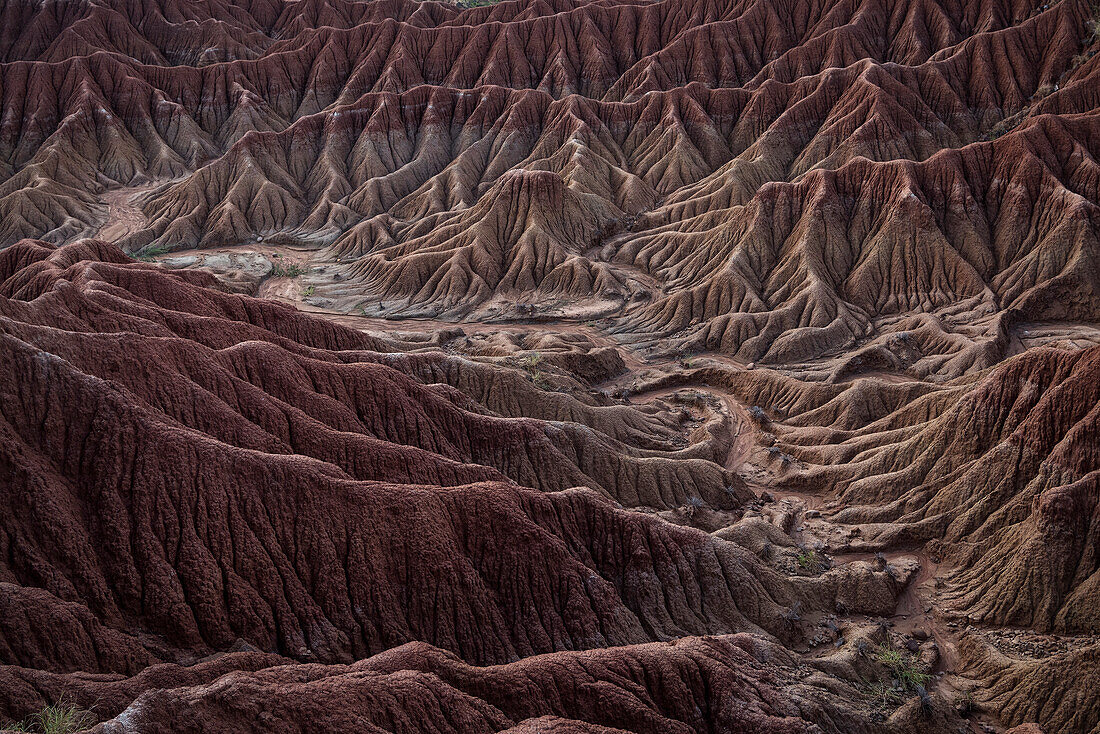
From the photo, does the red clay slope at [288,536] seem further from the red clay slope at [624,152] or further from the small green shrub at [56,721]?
the red clay slope at [624,152]

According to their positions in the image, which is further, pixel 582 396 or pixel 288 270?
pixel 288 270

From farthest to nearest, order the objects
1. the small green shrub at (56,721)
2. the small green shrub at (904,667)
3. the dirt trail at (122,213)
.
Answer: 1. the dirt trail at (122,213)
2. the small green shrub at (904,667)
3. the small green shrub at (56,721)

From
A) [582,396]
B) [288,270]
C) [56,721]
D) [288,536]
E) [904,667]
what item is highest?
[56,721]

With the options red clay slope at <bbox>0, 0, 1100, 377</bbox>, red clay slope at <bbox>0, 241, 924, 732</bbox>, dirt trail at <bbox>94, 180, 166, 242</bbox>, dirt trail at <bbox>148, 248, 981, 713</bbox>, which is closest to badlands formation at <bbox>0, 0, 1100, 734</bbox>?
red clay slope at <bbox>0, 241, 924, 732</bbox>

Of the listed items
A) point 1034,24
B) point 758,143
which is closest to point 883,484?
point 758,143

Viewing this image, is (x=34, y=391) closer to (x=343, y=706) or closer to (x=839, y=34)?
(x=343, y=706)

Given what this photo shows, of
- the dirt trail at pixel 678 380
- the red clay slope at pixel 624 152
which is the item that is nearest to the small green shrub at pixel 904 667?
the dirt trail at pixel 678 380

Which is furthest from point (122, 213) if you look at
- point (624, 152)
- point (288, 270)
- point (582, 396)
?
point (582, 396)

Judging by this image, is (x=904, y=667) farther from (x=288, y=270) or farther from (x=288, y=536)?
(x=288, y=270)

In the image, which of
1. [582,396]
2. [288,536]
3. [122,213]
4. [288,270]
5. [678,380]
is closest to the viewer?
[288,536]
